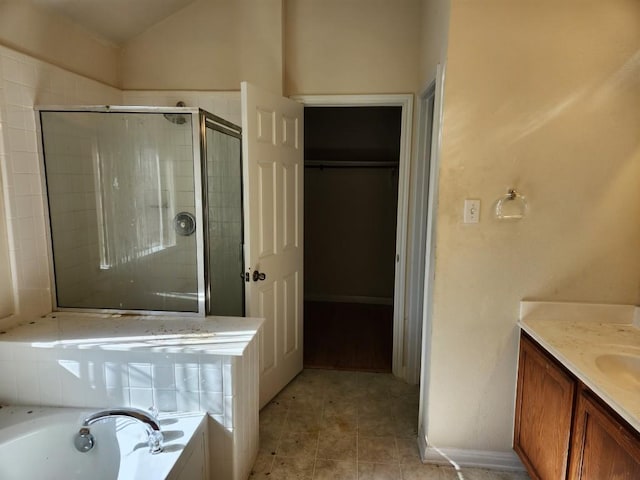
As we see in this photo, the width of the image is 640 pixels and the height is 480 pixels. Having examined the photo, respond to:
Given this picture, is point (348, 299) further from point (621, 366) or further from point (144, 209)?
point (621, 366)

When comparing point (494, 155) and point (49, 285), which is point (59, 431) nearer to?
point (49, 285)

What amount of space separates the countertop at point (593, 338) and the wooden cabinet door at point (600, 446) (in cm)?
6

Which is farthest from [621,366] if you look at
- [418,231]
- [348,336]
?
[348,336]

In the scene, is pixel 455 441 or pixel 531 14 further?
pixel 455 441

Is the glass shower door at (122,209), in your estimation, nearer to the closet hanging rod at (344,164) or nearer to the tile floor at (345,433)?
the tile floor at (345,433)

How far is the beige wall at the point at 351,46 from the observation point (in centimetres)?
259

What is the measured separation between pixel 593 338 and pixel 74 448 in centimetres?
219

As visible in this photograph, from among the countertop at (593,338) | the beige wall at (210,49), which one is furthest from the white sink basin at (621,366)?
the beige wall at (210,49)

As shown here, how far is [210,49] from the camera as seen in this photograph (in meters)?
2.67

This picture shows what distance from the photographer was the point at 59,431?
1.62 metres

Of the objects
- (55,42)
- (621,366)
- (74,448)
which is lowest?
(74,448)

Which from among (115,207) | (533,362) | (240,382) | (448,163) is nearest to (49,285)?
(115,207)

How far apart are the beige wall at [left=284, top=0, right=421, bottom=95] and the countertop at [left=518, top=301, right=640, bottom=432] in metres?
1.62

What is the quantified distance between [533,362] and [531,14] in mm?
1528
